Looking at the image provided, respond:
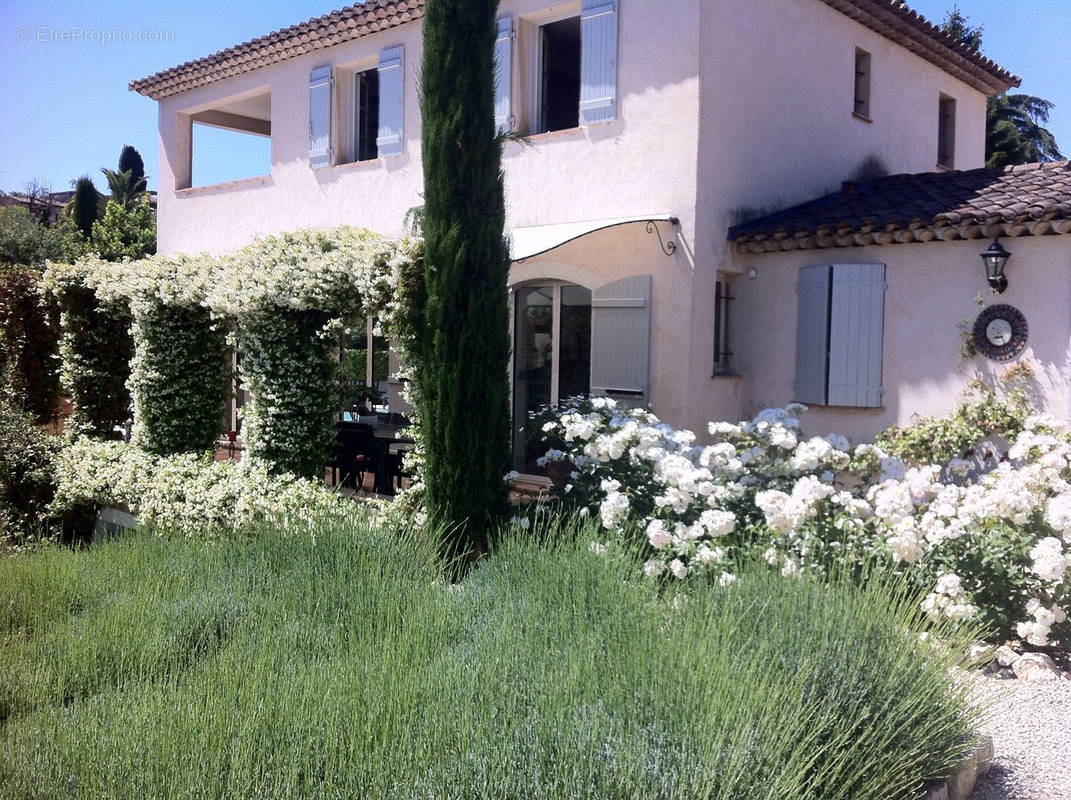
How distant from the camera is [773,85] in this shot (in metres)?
15.0

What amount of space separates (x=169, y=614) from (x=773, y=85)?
12434 mm

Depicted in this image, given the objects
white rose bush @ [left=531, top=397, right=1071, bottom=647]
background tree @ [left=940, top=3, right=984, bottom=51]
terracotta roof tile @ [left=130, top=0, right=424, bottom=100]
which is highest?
background tree @ [left=940, top=3, right=984, bottom=51]

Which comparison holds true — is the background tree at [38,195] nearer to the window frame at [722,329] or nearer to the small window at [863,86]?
the small window at [863,86]

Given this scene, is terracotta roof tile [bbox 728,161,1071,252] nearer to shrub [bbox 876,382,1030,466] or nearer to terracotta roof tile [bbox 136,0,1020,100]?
shrub [bbox 876,382,1030,466]

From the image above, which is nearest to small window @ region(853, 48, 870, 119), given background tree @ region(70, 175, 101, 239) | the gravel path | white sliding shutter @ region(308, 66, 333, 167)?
white sliding shutter @ region(308, 66, 333, 167)

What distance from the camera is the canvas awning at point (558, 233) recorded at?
13.0m

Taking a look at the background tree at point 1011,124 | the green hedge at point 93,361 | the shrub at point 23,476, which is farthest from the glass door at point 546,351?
the background tree at point 1011,124

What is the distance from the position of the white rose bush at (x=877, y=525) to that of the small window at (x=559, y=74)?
343 inches

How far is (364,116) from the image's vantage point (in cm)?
1934

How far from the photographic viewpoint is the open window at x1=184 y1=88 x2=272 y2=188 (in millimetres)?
22312

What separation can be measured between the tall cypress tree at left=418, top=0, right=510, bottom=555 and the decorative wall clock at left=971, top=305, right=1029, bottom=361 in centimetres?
679

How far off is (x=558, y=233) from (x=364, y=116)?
7628mm

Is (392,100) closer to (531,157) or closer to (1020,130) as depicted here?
(531,157)

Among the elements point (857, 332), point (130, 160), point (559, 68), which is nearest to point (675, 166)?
point (857, 332)
